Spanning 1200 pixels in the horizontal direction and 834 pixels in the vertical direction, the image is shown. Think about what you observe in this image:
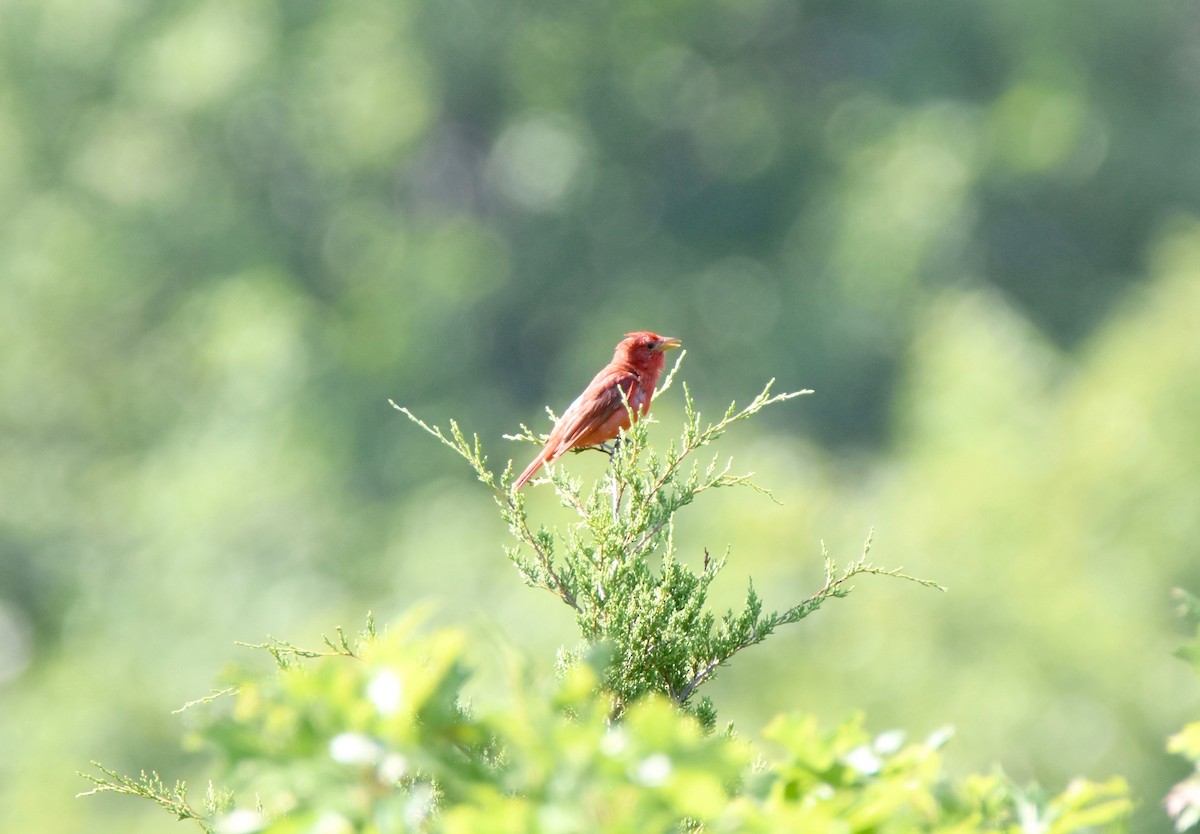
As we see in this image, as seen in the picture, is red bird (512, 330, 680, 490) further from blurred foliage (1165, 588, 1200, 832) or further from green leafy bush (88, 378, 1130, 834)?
blurred foliage (1165, 588, 1200, 832)

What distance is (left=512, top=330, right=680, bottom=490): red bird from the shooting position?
19.4 ft

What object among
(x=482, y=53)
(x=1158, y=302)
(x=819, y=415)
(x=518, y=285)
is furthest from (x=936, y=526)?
(x=482, y=53)

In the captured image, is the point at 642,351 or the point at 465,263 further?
the point at 465,263

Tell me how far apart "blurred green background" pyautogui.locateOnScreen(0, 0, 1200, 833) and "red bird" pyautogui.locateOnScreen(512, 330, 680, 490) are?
1536cm

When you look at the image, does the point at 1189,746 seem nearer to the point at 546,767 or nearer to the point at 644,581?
the point at 546,767

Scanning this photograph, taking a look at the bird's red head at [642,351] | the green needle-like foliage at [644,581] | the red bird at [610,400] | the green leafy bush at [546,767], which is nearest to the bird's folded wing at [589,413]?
the red bird at [610,400]

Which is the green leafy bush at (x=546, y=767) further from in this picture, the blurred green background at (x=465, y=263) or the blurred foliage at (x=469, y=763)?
the blurred green background at (x=465, y=263)

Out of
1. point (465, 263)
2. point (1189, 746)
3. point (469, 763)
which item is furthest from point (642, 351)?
point (465, 263)

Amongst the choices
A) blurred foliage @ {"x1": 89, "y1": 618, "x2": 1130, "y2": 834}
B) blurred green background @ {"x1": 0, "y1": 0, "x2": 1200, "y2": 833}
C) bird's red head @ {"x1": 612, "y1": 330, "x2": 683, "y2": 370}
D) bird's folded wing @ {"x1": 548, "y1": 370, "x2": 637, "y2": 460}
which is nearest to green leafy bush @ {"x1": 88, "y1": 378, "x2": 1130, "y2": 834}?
blurred foliage @ {"x1": 89, "y1": 618, "x2": 1130, "y2": 834}

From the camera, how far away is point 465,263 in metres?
31.2

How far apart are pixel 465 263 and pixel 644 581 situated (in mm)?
27646

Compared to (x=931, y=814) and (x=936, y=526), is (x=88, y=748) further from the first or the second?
(x=931, y=814)

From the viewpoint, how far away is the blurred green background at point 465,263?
2552cm

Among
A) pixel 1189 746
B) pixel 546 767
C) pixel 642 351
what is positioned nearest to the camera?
pixel 546 767
